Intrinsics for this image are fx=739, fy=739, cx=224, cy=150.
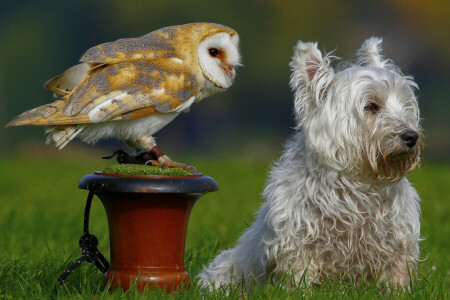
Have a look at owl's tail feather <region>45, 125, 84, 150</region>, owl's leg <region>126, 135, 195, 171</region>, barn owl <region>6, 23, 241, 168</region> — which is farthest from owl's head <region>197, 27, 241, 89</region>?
owl's tail feather <region>45, 125, 84, 150</region>

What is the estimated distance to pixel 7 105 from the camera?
13.7 meters

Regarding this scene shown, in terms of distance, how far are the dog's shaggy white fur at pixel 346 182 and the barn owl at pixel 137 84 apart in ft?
2.00

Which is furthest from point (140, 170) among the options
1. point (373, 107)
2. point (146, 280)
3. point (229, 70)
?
point (373, 107)

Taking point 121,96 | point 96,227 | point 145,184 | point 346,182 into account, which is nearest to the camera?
point 121,96

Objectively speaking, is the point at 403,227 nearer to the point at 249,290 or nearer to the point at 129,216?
the point at 249,290

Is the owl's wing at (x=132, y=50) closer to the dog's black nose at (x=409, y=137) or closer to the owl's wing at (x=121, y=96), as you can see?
the owl's wing at (x=121, y=96)

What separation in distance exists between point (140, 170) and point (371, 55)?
1552 millimetres

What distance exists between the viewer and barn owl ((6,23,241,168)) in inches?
140

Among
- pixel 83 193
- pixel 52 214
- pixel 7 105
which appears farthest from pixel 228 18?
pixel 52 214

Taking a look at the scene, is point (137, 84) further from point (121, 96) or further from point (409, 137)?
point (409, 137)

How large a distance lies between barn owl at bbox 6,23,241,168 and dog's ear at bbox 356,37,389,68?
97 cm

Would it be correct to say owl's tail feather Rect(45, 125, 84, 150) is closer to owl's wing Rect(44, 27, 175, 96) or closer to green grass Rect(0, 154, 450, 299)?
owl's wing Rect(44, 27, 175, 96)

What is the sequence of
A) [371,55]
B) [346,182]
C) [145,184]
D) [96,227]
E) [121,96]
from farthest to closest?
[96,227], [371,55], [346,182], [145,184], [121,96]

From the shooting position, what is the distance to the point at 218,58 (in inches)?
145
